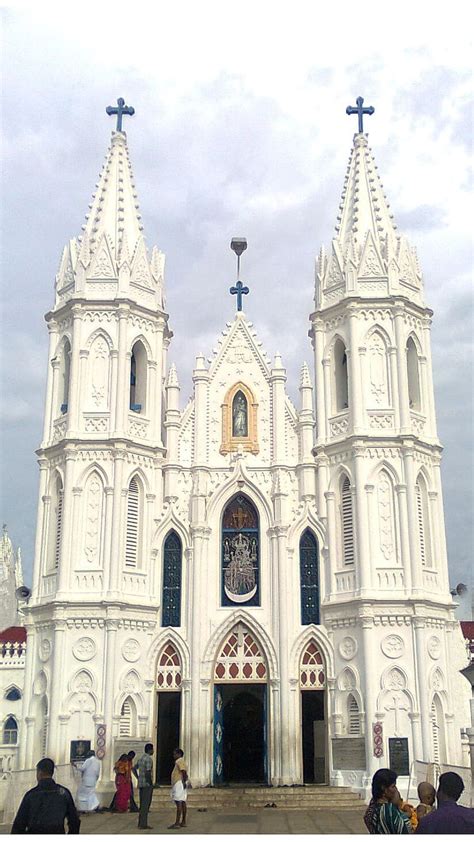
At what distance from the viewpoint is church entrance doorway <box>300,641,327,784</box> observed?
27078mm

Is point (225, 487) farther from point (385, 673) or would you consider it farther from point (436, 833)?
point (436, 833)

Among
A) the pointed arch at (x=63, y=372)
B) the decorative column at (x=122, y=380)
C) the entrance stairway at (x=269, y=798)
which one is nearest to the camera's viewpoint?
the entrance stairway at (x=269, y=798)

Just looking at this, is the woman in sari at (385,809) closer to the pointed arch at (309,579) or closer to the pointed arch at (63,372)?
the pointed arch at (309,579)

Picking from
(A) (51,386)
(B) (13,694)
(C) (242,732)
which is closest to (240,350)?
(A) (51,386)

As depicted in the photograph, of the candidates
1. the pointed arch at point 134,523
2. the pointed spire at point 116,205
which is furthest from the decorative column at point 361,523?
the pointed spire at point 116,205

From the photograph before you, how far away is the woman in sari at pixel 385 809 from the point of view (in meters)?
8.11

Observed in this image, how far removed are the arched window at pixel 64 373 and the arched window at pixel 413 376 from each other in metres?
11.0

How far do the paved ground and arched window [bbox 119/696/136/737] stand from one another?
3.19 m

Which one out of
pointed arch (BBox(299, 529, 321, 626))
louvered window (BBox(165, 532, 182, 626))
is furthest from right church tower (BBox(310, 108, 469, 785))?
louvered window (BBox(165, 532, 182, 626))

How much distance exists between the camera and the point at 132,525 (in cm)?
2894

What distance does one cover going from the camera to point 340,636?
27.4m

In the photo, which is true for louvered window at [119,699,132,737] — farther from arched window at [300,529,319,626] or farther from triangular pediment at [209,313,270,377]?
Answer: triangular pediment at [209,313,270,377]

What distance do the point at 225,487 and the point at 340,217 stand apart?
10.3 m

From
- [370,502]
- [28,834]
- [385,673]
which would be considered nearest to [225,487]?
[370,502]
